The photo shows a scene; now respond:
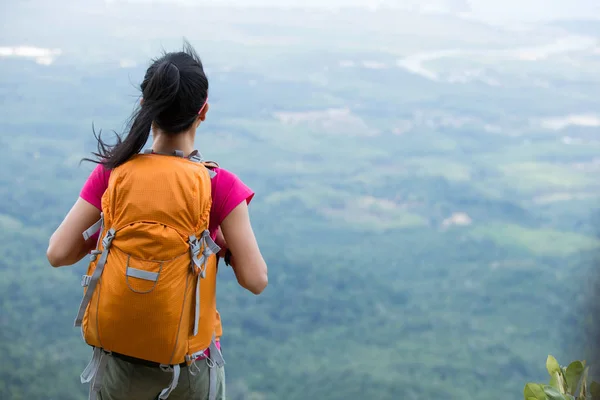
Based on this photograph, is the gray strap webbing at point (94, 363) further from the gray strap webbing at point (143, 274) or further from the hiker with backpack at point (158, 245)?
the gray strap webbing at point (143, 274)

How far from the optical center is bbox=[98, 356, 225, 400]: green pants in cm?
115

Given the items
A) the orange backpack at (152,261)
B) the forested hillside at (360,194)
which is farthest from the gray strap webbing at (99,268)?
the forested hillside at (360,194)

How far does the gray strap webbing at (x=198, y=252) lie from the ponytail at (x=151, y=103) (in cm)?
17

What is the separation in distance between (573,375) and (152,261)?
1.12 m

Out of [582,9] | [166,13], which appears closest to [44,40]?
[166,13]

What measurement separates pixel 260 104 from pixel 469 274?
3.66 feet

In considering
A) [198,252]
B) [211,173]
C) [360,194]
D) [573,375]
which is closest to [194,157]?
[211,173]

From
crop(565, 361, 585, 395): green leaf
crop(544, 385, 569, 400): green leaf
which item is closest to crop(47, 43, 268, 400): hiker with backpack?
crop(544, 385, 569, 400): green leaf

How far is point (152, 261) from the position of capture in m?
1.06

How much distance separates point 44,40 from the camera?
9.71 ft

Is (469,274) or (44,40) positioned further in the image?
(44,40)

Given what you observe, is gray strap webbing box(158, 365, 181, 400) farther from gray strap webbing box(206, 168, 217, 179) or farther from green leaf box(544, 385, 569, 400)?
green leaf box(544, 385, 569, 400)

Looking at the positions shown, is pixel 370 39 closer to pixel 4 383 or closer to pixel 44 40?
pixel 44 40

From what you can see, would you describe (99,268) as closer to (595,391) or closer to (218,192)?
(218,192)
